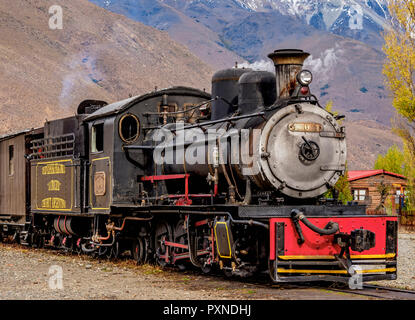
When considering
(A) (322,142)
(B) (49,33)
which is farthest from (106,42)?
(A) (322,142)

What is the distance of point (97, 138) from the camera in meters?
15.3

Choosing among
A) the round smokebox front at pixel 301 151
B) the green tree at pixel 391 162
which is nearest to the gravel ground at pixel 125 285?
the round smokebox front at pixel 301 151

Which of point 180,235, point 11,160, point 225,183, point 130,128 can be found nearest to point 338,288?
point 225,183

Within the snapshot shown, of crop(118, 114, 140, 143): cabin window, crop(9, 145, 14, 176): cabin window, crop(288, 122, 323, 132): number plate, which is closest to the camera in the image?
crop(288, 122, 323, 132): number plate

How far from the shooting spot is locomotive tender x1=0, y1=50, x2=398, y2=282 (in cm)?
1025

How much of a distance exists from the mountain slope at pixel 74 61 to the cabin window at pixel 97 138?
5643 cm

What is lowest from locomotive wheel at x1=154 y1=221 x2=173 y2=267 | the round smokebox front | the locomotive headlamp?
locomotive wheel at x1=154 y1=221 x2=173 y2=267

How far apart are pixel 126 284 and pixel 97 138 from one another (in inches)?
204

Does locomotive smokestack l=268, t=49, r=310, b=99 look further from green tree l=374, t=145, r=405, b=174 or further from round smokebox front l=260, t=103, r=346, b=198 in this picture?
green tree l=374, t=145, r=405, b=174

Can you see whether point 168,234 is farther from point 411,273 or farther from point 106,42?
point 106,42

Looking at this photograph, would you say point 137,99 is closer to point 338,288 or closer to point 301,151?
point 301,151

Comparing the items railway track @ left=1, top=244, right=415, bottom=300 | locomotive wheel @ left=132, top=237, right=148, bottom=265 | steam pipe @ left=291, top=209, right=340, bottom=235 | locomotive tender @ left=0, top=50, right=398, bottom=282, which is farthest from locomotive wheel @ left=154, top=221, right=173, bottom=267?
steam pipe @ left=291, top=209, right=340, bottom=235

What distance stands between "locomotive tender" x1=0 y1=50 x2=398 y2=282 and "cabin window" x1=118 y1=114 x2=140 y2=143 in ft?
0.09

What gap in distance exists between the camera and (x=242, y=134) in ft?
35.9
